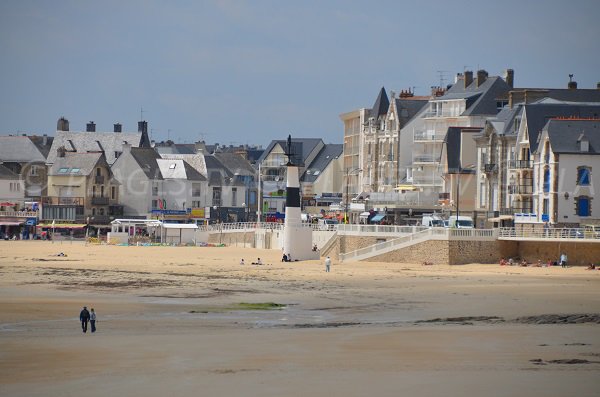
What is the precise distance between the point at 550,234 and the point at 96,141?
65856 millimetres

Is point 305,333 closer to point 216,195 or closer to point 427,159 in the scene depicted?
point 427,159

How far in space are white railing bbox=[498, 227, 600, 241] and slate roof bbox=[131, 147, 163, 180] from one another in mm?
51662

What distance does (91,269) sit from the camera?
6219cm

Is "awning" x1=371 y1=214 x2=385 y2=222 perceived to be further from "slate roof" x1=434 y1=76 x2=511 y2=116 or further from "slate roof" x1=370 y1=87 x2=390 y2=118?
"slate roof" x1=370 y1=87 x2=390 y2=118

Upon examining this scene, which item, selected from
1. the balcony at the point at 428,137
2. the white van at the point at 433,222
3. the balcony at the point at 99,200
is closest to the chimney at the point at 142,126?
the balcony at the point at 99,200

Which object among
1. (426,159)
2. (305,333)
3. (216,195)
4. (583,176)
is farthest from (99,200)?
(305,333)

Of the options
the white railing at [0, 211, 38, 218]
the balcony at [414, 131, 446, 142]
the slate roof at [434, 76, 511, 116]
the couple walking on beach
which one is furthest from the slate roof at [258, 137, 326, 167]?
the couple walking on beach

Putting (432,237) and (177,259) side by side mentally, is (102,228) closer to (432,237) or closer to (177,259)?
(177,259)

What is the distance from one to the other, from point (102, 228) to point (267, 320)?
67295 millimetres

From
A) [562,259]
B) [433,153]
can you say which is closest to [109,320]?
[562,259]

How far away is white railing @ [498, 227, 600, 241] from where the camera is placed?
2333 inches

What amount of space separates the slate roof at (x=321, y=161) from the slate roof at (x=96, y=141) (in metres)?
16.8

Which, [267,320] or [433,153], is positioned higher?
[433,153]

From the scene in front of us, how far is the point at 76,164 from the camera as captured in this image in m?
107
